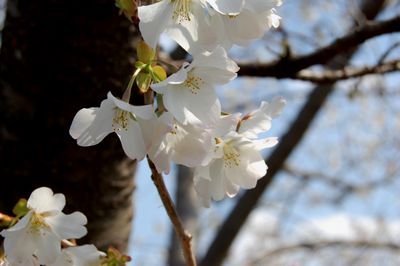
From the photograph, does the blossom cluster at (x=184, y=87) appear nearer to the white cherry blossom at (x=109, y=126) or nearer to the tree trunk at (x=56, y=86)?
the white cherry blossom at (x=109, y=126)

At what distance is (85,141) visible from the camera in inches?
23.2

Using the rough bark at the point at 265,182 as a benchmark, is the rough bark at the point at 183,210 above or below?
below

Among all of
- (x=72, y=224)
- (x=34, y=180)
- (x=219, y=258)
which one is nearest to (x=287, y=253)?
(x=219, y=258)

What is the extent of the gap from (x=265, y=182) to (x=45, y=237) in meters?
1.54

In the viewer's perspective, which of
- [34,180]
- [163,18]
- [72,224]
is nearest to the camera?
[163,18]

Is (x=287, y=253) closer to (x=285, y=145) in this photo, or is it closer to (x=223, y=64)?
(x=285, y=145)

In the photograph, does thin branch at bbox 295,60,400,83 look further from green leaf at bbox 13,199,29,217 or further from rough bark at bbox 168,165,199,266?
rough bark at bbox 168,165,199,266

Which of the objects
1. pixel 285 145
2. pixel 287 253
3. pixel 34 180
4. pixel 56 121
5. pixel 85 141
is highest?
Answer: pixel 85 141

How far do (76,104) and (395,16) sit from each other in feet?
1.94

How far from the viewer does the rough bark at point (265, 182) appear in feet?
7.01

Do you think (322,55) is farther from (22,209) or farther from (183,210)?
(183,210)

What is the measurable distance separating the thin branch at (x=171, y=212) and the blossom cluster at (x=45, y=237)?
0.10 m

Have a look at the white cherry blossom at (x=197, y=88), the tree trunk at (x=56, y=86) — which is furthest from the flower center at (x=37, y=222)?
the tree trunk at (x=56, y=86)

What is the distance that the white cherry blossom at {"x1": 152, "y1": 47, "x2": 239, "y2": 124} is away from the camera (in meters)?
0.52
